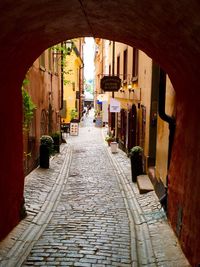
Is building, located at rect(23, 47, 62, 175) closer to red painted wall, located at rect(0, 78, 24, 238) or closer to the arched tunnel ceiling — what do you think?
red painted wall, located at rect(0, 78, 24, 238)

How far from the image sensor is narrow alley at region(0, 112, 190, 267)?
6457mm

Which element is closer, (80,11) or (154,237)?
(80,11)

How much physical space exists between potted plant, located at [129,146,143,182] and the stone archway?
4067 mm

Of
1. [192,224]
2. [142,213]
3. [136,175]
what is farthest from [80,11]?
[136,175]

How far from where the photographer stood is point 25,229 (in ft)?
25.9

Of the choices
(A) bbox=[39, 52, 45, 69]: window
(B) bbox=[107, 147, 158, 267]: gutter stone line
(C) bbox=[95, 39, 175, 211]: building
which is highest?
(A) bbox=[39, 52, 45, 69]: window

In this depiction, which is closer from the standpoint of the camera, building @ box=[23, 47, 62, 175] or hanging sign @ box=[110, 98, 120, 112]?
building @ box=[23, 47, 62, 175]

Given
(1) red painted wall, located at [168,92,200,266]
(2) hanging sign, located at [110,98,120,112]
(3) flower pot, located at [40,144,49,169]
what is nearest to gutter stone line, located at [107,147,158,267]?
(1) red painted wall, located at [168,92,200,266]

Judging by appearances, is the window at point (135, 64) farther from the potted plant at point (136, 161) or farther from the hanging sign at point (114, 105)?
the potted plant at point (136, 161)

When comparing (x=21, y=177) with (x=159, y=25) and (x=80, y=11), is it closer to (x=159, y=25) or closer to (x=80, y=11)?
(x=80, y=11)

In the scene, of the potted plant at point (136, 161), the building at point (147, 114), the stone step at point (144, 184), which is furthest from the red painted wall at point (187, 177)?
the potted plant at point (136, 161)

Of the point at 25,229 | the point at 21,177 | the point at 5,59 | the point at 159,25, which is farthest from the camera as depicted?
the point at 21,177

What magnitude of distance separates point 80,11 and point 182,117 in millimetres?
2906

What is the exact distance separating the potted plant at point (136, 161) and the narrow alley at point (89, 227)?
0.36m
